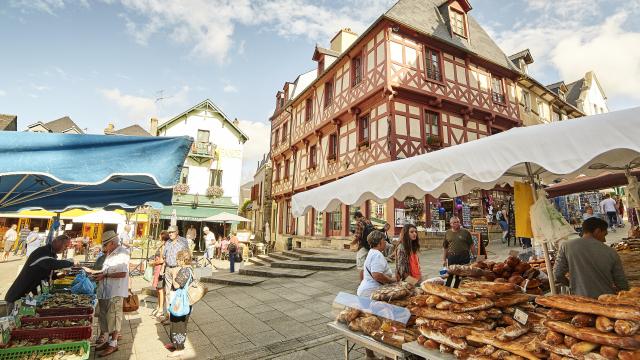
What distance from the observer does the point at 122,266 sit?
4.61 m

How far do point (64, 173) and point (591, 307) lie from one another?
3762 mm

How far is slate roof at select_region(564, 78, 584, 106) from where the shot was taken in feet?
86.9

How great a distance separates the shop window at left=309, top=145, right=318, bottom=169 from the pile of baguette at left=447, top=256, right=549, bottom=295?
1512 cm

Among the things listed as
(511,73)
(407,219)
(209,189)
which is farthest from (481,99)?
(209,189)

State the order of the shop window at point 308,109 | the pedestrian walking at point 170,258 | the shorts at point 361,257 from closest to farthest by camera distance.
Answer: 1. the pedestrian walking at point 170,258
2. the shorts at point 361,257
3. the shop window at point 308,109

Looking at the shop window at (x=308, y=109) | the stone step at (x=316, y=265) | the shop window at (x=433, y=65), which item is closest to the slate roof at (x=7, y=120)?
the shop window at (x=308, y=109)

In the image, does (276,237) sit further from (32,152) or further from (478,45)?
(32,152)

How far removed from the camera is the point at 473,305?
243 cm

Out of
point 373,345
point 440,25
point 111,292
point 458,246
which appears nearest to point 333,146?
point 440,25

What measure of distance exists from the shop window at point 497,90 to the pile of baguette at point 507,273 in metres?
15.5

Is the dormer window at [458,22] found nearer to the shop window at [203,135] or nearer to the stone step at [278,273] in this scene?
the stone step at [278,273]

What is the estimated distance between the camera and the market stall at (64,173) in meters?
2.25

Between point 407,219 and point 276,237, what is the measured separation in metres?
12.5

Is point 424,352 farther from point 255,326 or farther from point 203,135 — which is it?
point 203,135
